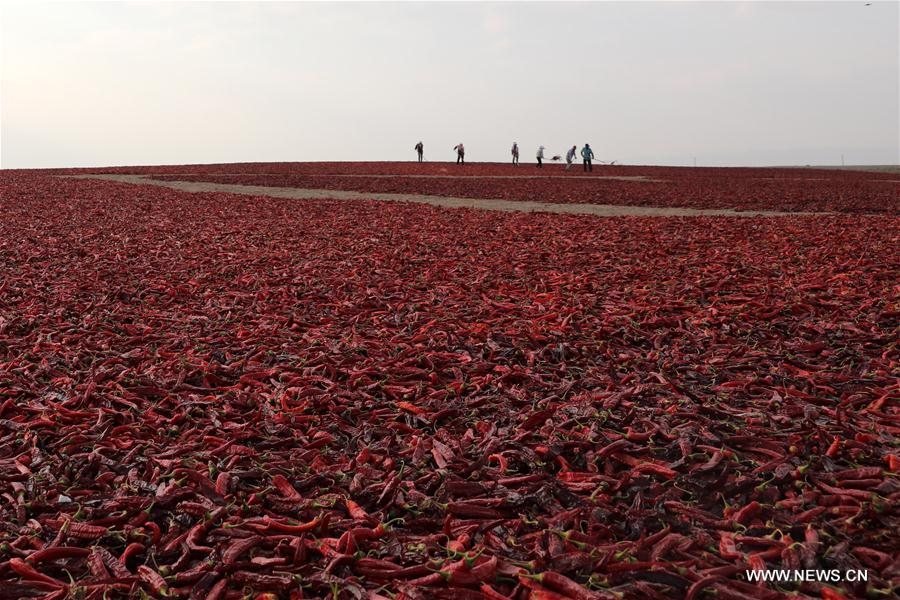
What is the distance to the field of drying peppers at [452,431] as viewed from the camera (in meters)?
3.10

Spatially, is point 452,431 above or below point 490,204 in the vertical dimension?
below

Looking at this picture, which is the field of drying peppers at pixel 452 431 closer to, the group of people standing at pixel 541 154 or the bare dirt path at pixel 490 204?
the bare dirt path at pixel 490 204

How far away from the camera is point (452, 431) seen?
14.8 ft

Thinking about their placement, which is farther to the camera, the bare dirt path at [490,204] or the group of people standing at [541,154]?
the group of people standing at [541,154]

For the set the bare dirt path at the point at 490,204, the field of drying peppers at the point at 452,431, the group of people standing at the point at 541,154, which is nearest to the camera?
the field of drying peppers at the point at 452,431

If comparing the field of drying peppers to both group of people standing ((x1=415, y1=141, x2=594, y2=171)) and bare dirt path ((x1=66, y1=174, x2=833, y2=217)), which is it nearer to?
bare dirt path ((x1=66, y1=174, x2=833, y2=217))

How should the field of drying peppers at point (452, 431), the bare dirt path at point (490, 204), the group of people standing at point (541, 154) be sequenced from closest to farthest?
the field of drying peppers at point (452, 431) → the bare dirt path at point (490, 204) → the group of people standing at point (541, 154)

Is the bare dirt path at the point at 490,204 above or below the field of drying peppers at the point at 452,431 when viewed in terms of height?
above

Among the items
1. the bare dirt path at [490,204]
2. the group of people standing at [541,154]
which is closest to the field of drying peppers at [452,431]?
the bare dirt path at [490,204]

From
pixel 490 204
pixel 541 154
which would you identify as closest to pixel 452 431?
pixel 490 204

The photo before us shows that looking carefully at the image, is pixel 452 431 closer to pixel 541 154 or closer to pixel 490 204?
pixel 490 204

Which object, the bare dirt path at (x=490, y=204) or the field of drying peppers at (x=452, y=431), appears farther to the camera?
the bare dirt path at (x=490, y=204)

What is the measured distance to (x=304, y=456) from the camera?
419cm

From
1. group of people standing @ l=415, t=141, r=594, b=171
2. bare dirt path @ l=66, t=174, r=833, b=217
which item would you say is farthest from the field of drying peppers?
group of people standing @ l=415, t=141, r=594, b=171
